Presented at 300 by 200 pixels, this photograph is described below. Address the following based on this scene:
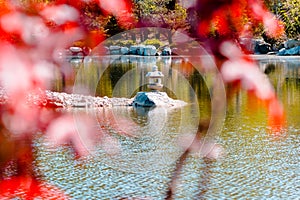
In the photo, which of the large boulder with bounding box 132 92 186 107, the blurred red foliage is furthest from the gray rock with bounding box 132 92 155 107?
the blurred red foliage

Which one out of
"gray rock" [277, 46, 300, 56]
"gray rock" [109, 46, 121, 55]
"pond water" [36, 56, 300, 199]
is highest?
"gray rock" [277, 46, 300, 56]

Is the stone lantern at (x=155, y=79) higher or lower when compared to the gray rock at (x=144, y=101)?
higher

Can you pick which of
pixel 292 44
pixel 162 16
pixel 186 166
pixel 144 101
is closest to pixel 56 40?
pixel 162 16

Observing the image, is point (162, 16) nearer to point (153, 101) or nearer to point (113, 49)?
point (113, 49)

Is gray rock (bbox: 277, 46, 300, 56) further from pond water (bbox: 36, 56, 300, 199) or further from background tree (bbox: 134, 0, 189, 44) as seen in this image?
background tree (bbox: 134, 0, 189, 44)

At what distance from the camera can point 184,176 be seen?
804cm

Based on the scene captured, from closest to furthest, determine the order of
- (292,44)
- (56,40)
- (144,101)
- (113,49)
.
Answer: (56,40), (113,49), (144,101), (292,44)

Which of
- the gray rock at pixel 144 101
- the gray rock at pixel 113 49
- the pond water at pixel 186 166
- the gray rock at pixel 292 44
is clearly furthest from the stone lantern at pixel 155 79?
the gray rock at pixel 292 44

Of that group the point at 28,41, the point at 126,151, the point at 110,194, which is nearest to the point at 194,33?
the point at 28,41

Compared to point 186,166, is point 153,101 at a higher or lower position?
higher

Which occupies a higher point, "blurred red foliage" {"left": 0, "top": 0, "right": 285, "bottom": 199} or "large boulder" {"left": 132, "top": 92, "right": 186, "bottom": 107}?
"blurred red foliage" {"left": 0, "top": 0, "right": 285, "bottom": 199}

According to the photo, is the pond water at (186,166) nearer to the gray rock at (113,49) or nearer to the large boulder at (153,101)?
the large boulder at (153,101)

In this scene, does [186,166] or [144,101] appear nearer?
[186,166]

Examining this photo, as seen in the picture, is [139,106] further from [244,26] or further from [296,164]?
[244,26]
